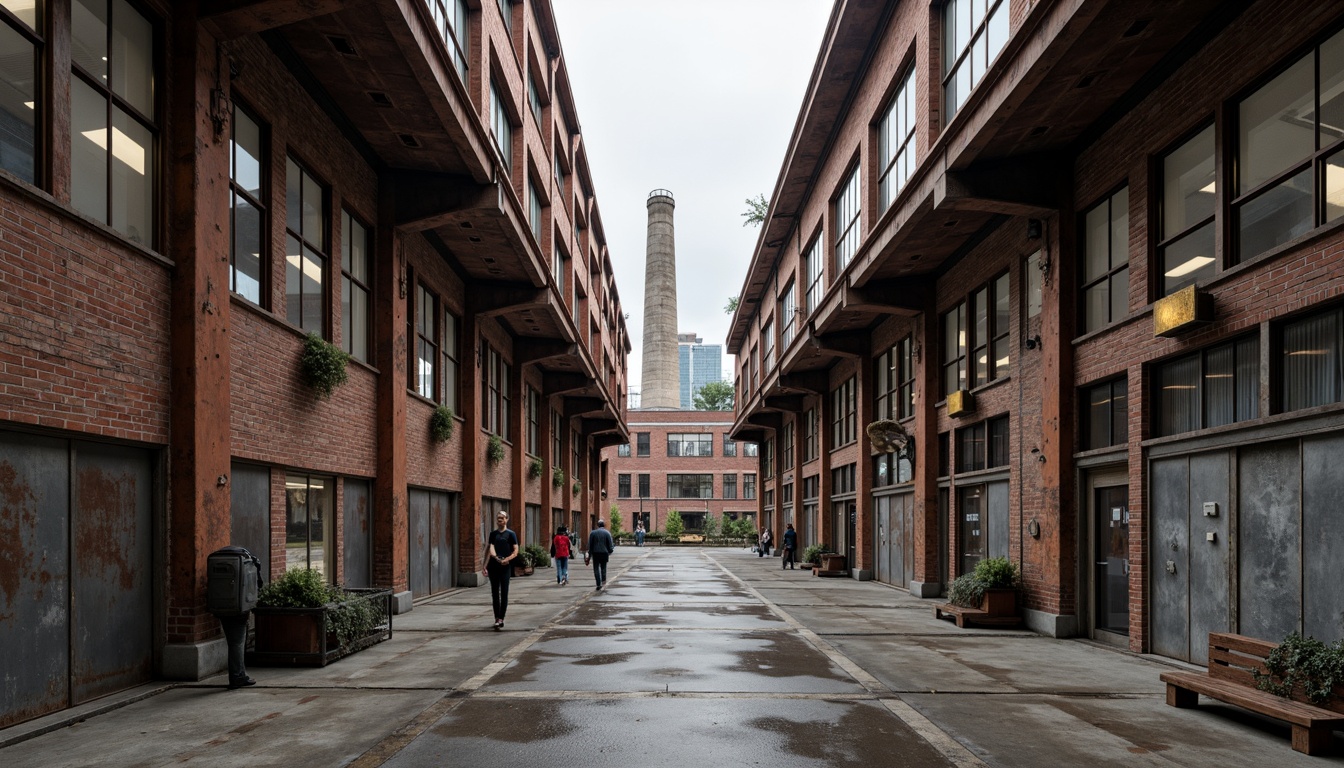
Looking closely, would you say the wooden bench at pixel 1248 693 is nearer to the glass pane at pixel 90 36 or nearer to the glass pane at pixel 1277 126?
the glass pane at pixel 1277 126

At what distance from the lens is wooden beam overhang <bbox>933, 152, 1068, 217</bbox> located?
14383 mm

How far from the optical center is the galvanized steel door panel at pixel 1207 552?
1057 cm

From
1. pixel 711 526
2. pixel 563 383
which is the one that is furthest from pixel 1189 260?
pixel 711 526

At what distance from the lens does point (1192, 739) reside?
24.7ft

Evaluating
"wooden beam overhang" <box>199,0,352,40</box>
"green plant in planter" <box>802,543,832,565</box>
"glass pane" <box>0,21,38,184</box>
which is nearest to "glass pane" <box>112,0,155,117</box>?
"wooden beam overhang" <box>199,0,352,40</box>

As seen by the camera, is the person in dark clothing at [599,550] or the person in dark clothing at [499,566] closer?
the person in dark clothing at [499,566]

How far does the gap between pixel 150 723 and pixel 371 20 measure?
7742 millimetres

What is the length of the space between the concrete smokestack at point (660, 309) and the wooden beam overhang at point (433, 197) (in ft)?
193

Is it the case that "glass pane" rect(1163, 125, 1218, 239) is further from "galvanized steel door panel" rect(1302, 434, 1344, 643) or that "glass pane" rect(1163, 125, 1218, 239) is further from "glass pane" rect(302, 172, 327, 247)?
"glass pane" rect(302, 172, 327, 247)

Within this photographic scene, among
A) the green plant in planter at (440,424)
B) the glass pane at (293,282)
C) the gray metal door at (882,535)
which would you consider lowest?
the gray metal door at (882,535)

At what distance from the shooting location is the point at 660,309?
3012 inches

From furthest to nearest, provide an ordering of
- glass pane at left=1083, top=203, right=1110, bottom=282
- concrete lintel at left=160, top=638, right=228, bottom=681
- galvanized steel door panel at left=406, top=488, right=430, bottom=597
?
galvanized steel door panel at left=406, top=488, right=430, bottom=597 < glass pane at left=1083, top=203, right=1110, bottom=282 < concrete lintel at left=160, top=638, right=228, bottom=681

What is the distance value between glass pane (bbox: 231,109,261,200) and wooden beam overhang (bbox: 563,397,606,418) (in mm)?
28707

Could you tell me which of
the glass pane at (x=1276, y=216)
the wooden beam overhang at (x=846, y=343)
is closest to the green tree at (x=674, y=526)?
the wooden beam overhang at (x=846, y=343)
